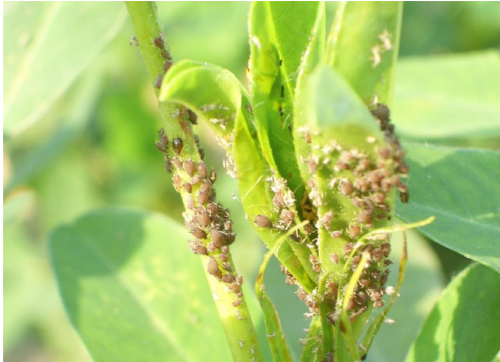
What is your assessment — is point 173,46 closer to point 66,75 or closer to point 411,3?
point 411,3

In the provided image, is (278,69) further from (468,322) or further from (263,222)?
(468,322)

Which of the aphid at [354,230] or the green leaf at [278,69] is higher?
the green leaf at [278,69]

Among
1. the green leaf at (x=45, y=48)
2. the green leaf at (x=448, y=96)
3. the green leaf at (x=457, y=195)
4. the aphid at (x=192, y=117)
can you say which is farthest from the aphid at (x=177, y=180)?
the green leaf at (x=448, y=96)

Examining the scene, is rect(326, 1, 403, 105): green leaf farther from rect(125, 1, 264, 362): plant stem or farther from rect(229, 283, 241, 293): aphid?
rect(229, 283, 241, 293): aphid

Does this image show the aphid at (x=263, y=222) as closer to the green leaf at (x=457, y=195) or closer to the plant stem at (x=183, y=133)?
the plant stem at (x=183, y=133)

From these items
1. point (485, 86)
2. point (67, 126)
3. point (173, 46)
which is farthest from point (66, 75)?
point (173, 46)

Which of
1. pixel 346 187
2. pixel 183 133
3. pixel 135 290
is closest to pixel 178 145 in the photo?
pixel 183 133
